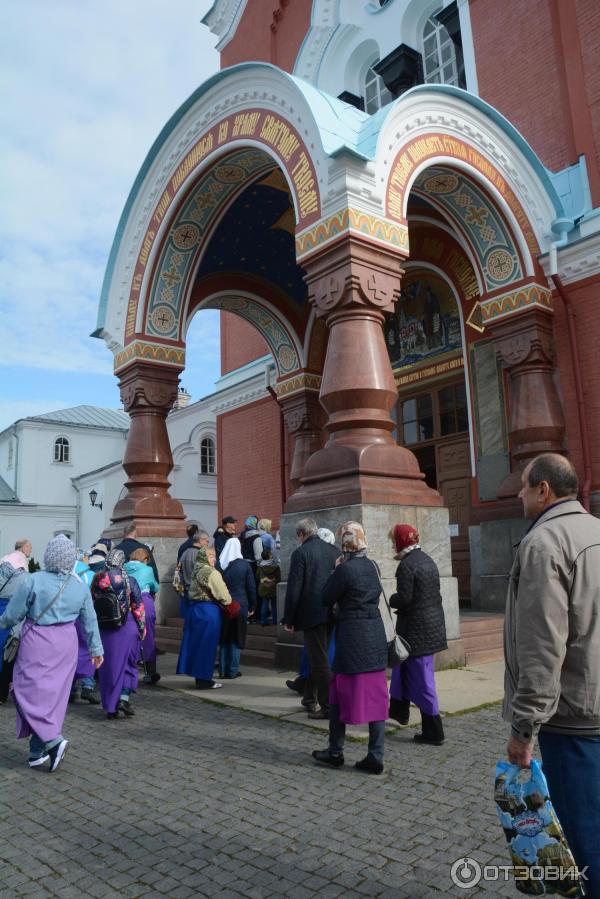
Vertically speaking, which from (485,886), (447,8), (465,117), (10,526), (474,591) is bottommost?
(485,886)

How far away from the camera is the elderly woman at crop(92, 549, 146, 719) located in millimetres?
5527

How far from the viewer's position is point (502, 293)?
377 inches

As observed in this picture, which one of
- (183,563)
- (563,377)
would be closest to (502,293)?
(563,377)

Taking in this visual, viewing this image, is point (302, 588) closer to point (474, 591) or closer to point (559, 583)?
point (559, 583)

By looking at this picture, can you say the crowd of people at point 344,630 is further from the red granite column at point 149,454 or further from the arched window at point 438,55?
the arched window at point 438,55

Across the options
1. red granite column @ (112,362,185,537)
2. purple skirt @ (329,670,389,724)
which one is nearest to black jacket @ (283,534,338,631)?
purple skirt @ (329,670,389,724)

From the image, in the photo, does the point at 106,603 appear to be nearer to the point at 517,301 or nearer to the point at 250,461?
the point at 517,301

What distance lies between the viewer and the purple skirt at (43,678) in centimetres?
439

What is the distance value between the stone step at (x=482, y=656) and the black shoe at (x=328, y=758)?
9.60 ft

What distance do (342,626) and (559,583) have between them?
7.22 ft

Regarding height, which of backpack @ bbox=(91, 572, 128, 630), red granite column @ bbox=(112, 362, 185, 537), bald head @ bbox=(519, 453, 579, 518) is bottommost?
backpack @ bbox=(91, 572, 128, 630)

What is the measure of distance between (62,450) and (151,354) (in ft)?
95.1

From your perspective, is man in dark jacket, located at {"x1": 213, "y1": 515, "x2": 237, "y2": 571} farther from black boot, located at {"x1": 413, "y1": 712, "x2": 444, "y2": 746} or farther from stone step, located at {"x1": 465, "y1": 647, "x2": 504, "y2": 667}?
black boot, located at {"x1": 413, "y1": 712, "x2": 444, "y2": 746}

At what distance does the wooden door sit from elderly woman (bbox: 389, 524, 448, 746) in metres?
6.13
